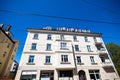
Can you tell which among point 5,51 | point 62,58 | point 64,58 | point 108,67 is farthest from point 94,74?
point 5,51

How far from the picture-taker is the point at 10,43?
29.5 meters

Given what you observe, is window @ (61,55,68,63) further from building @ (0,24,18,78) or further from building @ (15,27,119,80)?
building @ (0,24,18,78)

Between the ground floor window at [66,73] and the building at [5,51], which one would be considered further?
the building at [5,51]

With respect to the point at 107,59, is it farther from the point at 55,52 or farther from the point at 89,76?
the point at 55,52

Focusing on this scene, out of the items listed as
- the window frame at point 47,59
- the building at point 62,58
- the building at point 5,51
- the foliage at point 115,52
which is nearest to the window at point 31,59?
the building at point 62,58

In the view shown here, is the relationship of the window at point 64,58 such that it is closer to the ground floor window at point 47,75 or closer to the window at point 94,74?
the ground floor window at point 47,75

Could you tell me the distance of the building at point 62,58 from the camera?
54.6 feet

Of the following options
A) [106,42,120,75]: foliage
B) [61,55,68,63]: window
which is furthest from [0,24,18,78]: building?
[106,42,120,75]: foliage

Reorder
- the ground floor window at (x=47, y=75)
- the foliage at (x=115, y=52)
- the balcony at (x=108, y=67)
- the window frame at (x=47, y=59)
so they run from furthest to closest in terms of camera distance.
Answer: the foliage at (x=115, y=52) → the balcony at (x=108, y=67) → the window frame at (x=47, y=59) → the ground floor window at (x=47, y=75)

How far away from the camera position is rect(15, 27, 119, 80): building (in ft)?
54.6

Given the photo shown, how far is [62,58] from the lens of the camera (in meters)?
18.2

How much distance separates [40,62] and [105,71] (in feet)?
46.6

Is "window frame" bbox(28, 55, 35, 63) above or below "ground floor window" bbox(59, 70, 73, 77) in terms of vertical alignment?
above

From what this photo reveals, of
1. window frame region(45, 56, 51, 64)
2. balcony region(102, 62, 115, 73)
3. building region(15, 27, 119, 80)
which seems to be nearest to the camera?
building region(15, 27, 119, 80)
